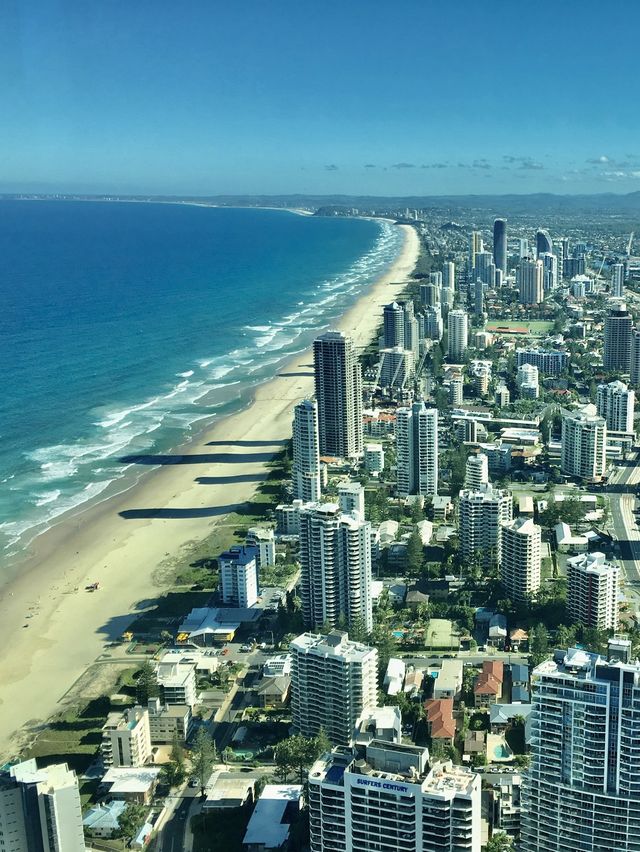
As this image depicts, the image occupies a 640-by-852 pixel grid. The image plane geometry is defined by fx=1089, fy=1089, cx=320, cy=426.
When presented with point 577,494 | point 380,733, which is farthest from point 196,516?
point 380,733

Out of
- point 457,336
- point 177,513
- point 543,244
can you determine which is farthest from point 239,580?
point 543,244

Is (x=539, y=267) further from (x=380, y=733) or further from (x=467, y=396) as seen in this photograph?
(x=380, y=733)

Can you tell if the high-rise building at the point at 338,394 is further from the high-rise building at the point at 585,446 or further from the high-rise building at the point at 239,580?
the high-rise building at the point at 239,580

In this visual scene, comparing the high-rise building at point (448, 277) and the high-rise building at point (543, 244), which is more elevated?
the high-rise building at point (543, 244)

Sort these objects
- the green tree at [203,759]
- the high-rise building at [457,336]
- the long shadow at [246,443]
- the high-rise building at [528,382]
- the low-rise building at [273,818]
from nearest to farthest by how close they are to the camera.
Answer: the low-rise building at [273,818], the green tree at [203,759], the long shadow at [246,443], the high-rise building at [528,382], the high-rise building at [457,336]

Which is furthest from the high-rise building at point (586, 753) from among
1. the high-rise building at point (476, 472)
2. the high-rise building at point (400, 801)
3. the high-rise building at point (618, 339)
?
the high-rise building at point (618, 339)

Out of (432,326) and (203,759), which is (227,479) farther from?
(432,326)

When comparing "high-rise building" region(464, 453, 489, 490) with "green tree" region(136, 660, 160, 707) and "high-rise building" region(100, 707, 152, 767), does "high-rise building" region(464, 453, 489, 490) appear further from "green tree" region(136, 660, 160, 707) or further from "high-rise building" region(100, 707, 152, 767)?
"high-rise building" region(100, 707, 152, 767)
